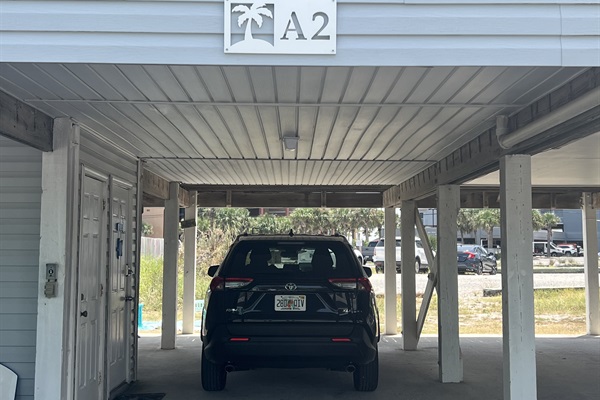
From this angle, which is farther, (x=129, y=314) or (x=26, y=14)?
(x=129, y=314)

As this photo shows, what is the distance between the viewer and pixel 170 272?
8.91 m

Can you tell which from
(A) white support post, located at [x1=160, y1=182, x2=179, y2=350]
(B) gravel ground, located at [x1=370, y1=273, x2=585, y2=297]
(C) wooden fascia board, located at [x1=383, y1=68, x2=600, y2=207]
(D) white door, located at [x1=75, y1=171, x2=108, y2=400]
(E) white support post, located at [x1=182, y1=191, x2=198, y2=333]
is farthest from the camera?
(B) gravel ground, located at [x1=370, y1=273, x2=585, y2=297]

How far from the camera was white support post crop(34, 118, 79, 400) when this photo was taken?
4.23 metres

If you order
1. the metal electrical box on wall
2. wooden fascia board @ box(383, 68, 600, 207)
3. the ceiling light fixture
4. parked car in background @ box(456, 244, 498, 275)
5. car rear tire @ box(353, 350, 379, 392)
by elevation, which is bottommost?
car rear tire @ box(353, 350, 379, 392)

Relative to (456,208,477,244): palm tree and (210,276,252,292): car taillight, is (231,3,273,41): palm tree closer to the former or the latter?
(210,276,252,292): car taillight

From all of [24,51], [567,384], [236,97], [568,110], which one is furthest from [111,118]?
[567,384]

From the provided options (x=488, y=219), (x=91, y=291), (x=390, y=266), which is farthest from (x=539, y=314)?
(x=488, y=219)

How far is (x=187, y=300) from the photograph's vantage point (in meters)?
10.1

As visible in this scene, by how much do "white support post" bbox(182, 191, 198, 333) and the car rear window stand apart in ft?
15.4

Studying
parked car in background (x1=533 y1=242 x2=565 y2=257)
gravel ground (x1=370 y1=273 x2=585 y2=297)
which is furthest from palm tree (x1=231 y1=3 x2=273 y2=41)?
parked car in background (x1=533 y1=242 x2=565 y2=257)

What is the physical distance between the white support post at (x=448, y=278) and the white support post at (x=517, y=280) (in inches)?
75.6

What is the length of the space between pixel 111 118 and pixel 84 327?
5.88 ft

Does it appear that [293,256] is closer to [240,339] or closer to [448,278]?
[240,339]

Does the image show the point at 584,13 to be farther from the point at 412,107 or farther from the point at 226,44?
the point at 226,44
